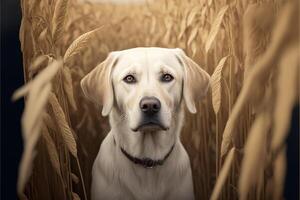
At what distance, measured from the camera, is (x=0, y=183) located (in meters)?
1.35

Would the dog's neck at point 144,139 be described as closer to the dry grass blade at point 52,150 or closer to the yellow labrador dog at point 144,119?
the yellow labrador dog at point 144,119

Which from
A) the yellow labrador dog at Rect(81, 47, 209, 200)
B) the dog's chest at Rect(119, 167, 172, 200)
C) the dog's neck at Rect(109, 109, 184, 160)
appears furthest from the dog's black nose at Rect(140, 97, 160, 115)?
the dog's chest at Rect(119, 167, 172, 200)

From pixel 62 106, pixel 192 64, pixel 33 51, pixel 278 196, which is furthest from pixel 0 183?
pixel 278 196

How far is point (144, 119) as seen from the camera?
1.14 m

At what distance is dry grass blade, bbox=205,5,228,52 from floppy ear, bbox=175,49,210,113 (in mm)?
71

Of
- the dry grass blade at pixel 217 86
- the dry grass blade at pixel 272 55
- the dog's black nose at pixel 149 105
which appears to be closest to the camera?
the dry grass blade at pixel 272 55

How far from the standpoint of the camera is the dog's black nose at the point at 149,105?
1.11 meters

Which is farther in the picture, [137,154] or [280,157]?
[137,154]

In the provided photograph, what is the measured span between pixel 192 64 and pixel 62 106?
42 centimetres

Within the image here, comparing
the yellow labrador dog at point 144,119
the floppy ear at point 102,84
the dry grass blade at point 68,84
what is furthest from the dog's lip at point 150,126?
the dry grass blade at point 68,84

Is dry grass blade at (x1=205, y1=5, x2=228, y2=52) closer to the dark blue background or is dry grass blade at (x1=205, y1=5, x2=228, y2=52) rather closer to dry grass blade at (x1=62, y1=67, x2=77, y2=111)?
dry grass blade at (x1=62, y1=67, x2=77, y2=111)

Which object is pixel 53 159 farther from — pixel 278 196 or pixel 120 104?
pixel 278 196

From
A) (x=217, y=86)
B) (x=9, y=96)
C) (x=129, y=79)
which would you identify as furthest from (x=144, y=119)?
(x=9, y=96)

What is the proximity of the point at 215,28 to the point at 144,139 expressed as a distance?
0.40 m
